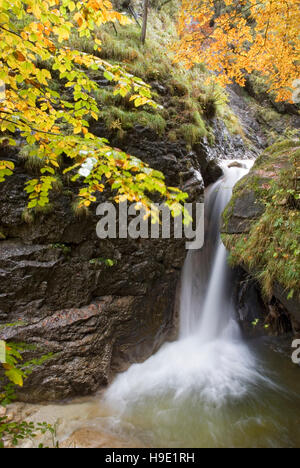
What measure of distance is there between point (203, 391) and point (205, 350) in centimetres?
120

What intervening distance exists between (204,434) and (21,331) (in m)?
3.01

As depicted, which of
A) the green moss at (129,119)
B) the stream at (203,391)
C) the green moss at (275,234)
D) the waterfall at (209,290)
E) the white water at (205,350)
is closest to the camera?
the stream at (203,391)

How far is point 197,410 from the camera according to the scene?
3.54m

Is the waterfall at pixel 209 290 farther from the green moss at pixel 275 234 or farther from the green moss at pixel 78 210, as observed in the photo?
the green moss at pixel 78 210

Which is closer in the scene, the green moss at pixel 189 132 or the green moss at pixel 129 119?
the green moss at pixel 129 119

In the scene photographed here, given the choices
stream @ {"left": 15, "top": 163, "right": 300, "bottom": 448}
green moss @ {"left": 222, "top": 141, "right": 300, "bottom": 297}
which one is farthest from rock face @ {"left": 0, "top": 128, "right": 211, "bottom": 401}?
green moss @ {"left": 222, "top": 141, "right": 300, "bottom": 297}

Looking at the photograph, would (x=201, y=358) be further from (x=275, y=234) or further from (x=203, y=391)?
(x=275, y=234)

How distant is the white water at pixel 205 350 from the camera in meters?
3.98

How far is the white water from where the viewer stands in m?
3.98

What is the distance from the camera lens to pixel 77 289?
4047 mm

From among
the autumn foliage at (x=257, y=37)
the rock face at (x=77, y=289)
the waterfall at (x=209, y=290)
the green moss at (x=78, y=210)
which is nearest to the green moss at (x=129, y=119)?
the rock face at (x=77, y=289)

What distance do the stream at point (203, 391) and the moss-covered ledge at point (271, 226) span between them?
1316mm

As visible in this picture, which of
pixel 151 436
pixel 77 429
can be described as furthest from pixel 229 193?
pixel 77 429

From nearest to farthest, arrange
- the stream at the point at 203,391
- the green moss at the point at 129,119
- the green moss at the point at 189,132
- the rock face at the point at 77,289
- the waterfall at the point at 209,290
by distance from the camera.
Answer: the stream at the point at 203,391 → the rock face at the point at 77,289 → the green moss at the point at 129,119 → the green moss at the point at 189,132 → the waterfall at the point at 209,290
